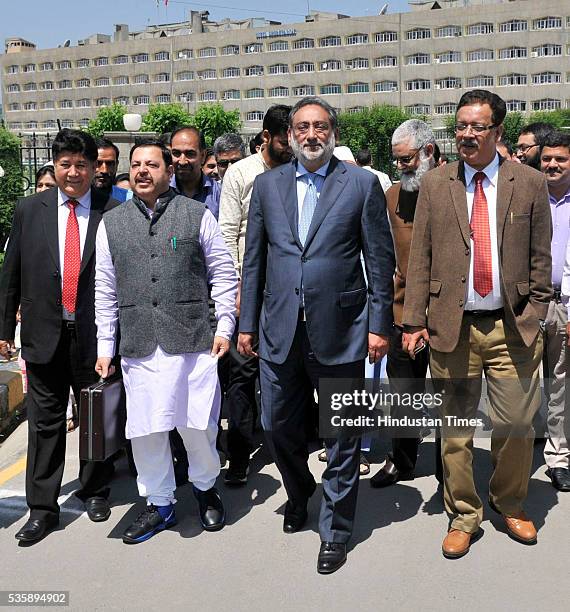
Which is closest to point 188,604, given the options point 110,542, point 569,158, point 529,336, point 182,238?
point 110,542

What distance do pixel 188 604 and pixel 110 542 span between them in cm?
80

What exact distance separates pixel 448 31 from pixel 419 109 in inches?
324

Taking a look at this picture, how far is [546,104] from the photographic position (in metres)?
76.4

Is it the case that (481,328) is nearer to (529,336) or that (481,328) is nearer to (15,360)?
(529,336)

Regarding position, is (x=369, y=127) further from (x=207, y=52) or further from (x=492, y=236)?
(x=492, y=236)

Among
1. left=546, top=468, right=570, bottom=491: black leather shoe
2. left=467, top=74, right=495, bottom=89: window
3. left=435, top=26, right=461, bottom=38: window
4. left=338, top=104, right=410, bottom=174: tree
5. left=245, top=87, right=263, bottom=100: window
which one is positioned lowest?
left=546, top=468, right=570, bottom=491: black leather shoe

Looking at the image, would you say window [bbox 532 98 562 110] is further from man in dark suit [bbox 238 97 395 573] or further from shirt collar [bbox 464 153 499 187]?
man in dark suit [bbox 238 97 395 573]

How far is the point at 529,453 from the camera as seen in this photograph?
12.8ft

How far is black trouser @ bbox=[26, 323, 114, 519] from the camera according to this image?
418 cm

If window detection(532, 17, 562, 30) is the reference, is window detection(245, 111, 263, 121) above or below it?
below

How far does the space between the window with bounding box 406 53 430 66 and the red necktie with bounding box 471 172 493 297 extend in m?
81.1

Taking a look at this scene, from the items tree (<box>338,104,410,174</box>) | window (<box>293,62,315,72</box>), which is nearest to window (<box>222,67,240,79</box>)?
window (<box>293,62,315,72</box>)

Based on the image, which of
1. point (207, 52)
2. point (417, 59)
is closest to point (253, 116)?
point (207, 52)

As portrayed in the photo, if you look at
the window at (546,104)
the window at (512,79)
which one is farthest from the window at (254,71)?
the window at (546,104)
